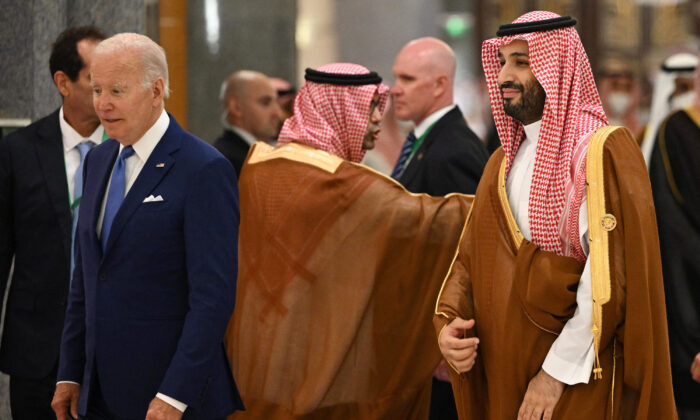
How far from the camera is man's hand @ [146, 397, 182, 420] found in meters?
2.65

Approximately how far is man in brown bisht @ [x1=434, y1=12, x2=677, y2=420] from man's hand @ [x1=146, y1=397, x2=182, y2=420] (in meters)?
0.80

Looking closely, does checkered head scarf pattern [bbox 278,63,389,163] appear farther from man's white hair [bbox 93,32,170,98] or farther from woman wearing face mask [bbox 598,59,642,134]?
woman wearing face mask [bbox 598,59,642,134]

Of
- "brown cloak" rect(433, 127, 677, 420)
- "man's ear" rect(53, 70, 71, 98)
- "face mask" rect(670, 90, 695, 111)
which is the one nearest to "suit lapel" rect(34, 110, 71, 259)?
"man's ear" rect(53, 70, 71, 98)

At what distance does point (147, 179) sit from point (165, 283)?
0.27 meters

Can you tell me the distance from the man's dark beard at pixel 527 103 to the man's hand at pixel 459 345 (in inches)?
23.4

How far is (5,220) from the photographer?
362cm

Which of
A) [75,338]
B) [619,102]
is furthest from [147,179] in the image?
[619,102]

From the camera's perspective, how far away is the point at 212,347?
2.72 m

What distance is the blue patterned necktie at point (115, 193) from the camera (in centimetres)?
284

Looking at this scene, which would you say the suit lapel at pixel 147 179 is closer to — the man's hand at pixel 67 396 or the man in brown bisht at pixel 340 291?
the man's hand at pixel 67 396

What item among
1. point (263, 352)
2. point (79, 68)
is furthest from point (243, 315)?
point (79, 68)

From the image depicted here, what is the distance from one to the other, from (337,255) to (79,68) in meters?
1.16

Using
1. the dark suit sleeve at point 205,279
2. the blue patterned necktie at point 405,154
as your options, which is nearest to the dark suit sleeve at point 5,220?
the dark suit sleeve at point 205,279

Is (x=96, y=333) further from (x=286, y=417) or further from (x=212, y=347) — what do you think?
(x=286, y=417)
